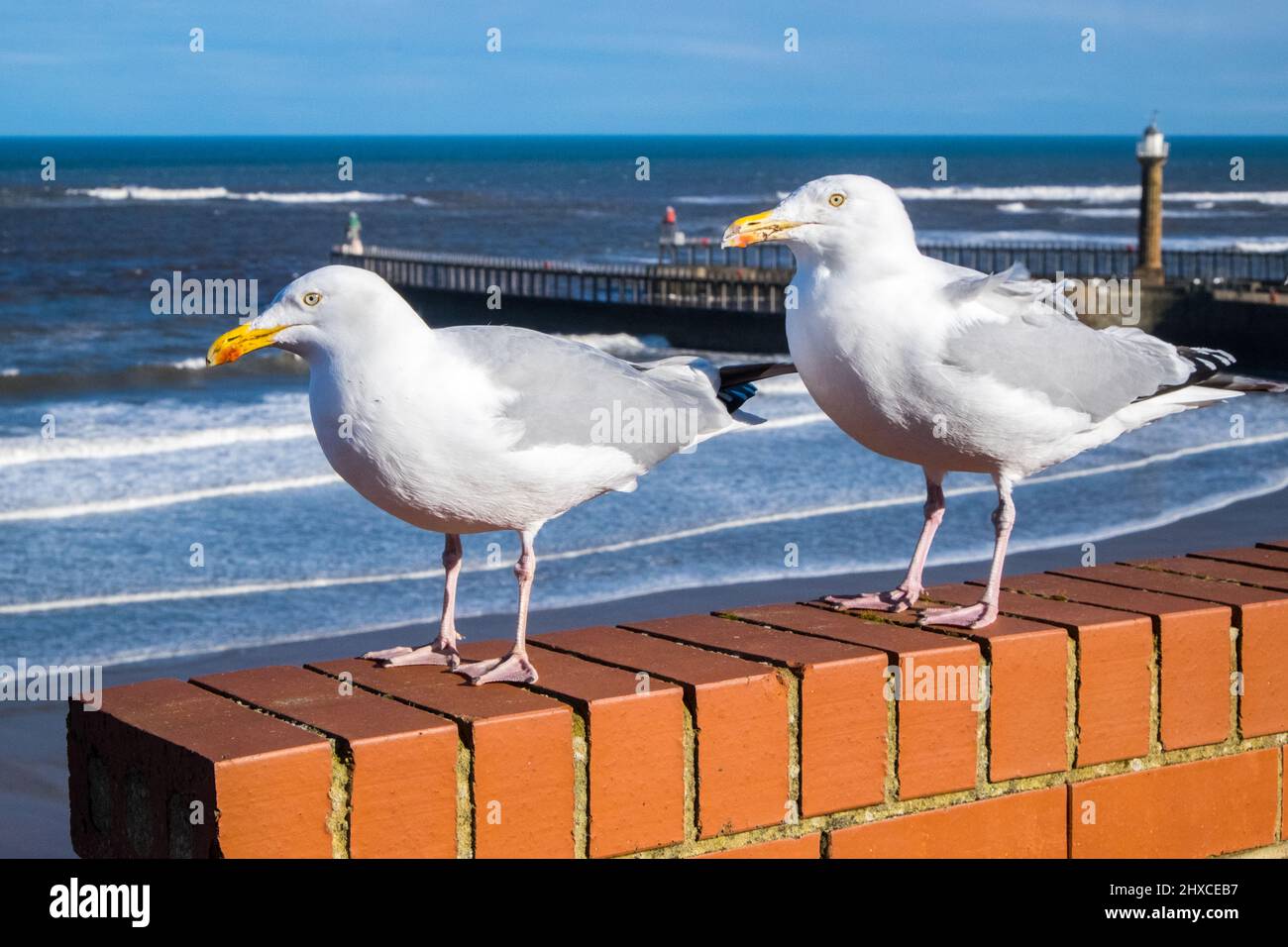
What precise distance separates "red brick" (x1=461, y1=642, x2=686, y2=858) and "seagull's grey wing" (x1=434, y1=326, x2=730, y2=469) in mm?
609

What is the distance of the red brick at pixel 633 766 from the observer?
8.16 feet

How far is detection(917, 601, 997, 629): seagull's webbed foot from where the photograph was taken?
10.1ft

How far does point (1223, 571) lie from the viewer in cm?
345


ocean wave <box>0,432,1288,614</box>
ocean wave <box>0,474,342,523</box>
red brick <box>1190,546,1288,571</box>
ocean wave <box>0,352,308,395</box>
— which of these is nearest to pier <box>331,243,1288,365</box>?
ocean wave <box>0,352,308,395</box>

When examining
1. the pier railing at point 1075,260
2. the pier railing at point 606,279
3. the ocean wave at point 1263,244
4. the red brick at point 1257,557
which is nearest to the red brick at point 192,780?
the red brick at point 1257,557

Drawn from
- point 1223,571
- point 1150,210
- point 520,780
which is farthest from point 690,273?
point 520,780

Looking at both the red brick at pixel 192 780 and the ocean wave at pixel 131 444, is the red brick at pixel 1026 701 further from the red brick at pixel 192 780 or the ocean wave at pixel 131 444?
the ocean wave at pixel 131 444

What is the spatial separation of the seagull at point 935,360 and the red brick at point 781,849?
619 mm

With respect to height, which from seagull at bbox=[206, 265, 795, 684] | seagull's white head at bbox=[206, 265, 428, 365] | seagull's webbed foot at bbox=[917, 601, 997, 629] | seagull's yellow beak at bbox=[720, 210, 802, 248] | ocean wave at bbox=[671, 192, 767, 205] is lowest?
seagull's webbed foot at bbox=[917, 601, 997, 629]

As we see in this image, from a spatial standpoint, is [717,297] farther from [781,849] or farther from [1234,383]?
[781,849]

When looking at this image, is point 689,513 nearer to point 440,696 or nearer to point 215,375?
point 440,696

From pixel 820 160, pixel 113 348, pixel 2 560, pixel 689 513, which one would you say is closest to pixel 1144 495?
pixel 689 513

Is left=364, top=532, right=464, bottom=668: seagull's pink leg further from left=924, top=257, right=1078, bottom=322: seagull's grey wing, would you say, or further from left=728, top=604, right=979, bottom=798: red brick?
left=924, top=257, right=1078, bottom=322: seagull's grey wing

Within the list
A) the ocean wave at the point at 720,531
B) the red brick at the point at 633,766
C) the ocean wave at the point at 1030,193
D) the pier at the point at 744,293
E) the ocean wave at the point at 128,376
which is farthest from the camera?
the ocean wave at the point at 1030,193
